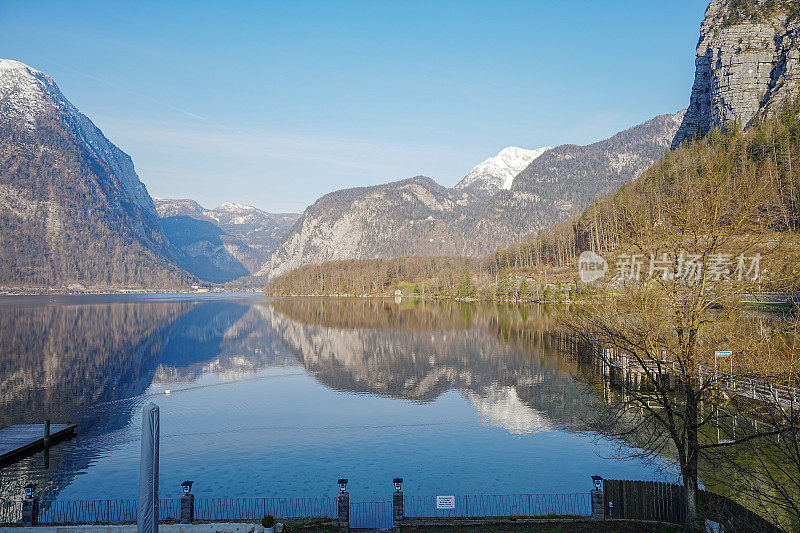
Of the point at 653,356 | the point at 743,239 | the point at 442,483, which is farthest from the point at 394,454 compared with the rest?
the point at 743,239

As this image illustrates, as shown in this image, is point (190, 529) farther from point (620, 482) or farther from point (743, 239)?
point (743, 239)

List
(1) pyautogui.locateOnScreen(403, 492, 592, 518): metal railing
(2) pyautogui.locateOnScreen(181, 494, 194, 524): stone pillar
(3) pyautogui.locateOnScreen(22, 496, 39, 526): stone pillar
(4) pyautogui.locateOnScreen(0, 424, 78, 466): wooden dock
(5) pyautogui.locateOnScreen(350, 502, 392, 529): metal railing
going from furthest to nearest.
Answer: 1. (4) pyautogui.locateOnScreen(0, 424, 78, 466): wooden dock
2. (1) pyautogui.locateOnScreen(403, 492, 592, 518): metal railing
3. (5) pyautogui.locateOnScreen(350, 502, 392, 529): metal railing
4. (3) pyautogui.locateOnScreen(22, 496, 39, 526): stone pillar
5. (2) pyautogui.locateOnScreen(181, 494, 194, 524): stone pillar

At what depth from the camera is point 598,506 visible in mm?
20641

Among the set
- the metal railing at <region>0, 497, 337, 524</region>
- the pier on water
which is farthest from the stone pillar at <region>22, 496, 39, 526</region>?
the pier on water

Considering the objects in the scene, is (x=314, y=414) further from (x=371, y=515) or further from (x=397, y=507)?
(x=397, y=507)

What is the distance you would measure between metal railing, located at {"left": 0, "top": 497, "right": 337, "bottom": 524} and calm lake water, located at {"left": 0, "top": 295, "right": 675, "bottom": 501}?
1348 millimetres

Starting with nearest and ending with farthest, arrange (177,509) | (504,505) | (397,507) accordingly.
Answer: (397,507) < (177,509) < (504,505)

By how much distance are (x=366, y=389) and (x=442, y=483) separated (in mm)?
27807

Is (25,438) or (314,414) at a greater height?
(25,438)

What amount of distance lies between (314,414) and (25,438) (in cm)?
2003

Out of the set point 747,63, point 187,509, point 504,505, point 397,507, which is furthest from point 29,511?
point 747,63

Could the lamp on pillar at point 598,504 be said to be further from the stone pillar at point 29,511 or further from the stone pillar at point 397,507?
the stone pillar at point 29,511

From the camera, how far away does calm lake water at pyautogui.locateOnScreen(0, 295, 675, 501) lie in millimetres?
29281

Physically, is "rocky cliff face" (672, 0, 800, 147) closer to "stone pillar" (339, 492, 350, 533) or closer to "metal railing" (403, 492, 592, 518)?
"metal railing" (403, 492, 592, 518)
